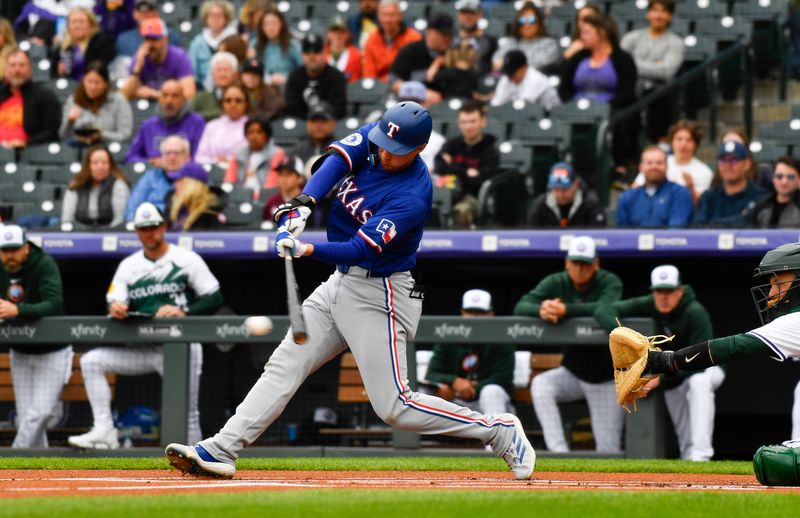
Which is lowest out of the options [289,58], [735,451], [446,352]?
[735,451]

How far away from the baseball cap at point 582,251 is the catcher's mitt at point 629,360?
313 cm

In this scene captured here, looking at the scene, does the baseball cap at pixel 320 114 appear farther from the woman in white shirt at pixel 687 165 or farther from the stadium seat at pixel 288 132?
the woman in white shirt at pixel 687 165

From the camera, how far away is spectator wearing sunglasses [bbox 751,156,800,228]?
9977 mm

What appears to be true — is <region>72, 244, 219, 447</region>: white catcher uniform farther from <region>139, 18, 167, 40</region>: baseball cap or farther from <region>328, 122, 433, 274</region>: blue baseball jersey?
<region>139, 18, 167, 40</region>: baseball cap

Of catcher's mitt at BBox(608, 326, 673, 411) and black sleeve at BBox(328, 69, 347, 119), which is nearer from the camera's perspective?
catcher's mitt at BBox(608, 326, 673, 411)

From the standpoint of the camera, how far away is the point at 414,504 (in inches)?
204

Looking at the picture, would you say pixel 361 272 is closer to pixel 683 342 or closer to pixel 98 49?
pixel 683 342

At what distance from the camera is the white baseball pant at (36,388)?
9.80 meters

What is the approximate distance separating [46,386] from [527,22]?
5655 millimetres

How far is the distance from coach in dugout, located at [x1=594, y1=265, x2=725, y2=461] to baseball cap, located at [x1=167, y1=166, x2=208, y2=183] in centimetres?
363

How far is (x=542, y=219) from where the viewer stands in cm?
1059

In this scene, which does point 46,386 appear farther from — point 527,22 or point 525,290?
point 527,22

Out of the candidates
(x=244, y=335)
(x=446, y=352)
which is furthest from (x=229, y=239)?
(x=446, y=352)

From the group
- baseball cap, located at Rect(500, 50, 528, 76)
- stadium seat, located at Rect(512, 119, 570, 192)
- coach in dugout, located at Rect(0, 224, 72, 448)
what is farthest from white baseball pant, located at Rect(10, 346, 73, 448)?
baseball cap, located at Rect(500, 50, 528, 76)
